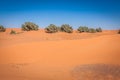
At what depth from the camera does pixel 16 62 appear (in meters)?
9.23

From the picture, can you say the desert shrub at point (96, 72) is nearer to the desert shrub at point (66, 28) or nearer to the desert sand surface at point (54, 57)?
the desert sand surface at point (54, 57)

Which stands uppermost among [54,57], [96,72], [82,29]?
[82,29]

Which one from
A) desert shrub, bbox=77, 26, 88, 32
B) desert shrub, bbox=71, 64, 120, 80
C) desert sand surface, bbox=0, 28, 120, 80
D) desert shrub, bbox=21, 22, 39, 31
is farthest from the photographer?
desert shrub, bbox=77, 26, 88, 32

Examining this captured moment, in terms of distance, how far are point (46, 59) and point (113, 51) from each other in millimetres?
3711

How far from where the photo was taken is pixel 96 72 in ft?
24.6

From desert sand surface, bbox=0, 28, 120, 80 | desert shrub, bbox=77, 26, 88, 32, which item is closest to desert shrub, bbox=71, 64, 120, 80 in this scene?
desert sand surface, bbox=0, 28, 120, 80

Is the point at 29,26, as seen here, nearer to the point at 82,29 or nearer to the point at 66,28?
the point at 66,28

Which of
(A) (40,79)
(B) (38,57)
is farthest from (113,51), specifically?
(A) (40,79)

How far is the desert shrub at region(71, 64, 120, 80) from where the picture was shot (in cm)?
690

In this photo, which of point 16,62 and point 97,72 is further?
point 16,62

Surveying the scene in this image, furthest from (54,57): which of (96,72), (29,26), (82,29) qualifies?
(82,29)

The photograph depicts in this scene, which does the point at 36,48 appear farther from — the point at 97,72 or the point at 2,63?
the point at 97,72

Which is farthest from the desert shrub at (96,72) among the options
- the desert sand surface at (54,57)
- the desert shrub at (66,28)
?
the desert shrub at (66,28)

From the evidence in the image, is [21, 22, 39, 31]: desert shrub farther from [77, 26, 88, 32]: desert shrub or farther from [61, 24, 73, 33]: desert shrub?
[77, 26, 88, 32]: desert shrub
